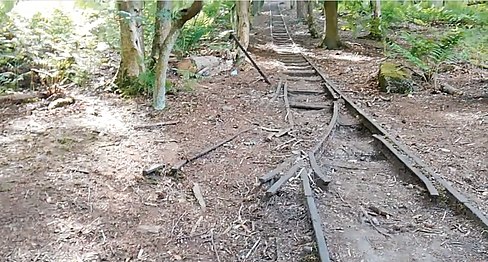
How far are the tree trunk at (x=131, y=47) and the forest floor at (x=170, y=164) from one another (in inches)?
22.6

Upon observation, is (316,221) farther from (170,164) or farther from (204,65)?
(204,65)

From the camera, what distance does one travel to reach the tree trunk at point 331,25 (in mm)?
14672

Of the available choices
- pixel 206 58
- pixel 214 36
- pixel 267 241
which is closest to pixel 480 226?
pixel 267 241

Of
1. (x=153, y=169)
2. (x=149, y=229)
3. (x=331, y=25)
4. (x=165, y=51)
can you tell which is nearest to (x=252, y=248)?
(x=149, y=229)

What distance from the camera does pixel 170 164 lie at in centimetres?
527

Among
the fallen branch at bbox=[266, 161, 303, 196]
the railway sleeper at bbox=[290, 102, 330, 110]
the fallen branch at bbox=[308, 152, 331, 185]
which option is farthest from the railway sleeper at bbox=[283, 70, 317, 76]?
the fallen branch at bbox=[266, 161, 303, 196]

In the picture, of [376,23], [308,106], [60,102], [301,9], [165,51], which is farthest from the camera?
[301,9]

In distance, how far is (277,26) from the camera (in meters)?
24.4

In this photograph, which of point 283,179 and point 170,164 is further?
point 170,164

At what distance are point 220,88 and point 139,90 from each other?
5.63 ft

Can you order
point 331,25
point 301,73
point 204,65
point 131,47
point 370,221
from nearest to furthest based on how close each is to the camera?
point 370,221
point 131,47
point 204,65
point 301,73
point 331,25

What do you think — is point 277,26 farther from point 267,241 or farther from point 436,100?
point 267,241

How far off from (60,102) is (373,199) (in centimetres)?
521

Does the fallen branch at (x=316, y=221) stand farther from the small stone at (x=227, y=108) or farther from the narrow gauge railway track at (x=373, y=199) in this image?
the small stone at (x=227, y=108)
